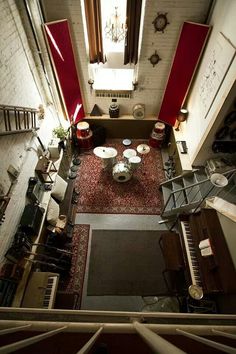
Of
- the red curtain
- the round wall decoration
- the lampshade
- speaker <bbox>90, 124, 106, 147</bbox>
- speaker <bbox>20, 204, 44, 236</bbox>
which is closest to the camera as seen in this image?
speaker <bbox>20, 204, 44, 236</bbox>

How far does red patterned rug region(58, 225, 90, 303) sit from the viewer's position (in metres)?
4.33

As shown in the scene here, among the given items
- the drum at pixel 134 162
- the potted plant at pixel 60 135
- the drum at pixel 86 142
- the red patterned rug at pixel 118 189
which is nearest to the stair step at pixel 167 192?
the red patterned rug at pixel 118 189

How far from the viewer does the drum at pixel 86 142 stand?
626cm

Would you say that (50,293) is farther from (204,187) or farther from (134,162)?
(204,187)

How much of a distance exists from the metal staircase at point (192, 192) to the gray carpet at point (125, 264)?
753 mm

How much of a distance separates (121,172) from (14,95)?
2.92 m

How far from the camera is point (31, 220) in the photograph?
150 inches

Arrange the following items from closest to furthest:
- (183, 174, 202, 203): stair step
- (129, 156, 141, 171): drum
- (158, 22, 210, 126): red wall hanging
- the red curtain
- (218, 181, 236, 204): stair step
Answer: (218, 181, 236, 204): stair step < the red curtain < (158, 22, 210, 126): red wall hanging < (183, 174, 202, 203): stair step < (129, 156, 141, 171): drum

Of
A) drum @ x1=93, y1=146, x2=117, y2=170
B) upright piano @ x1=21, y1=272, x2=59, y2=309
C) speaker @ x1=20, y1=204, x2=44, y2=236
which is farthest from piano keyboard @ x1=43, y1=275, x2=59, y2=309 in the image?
drum @ x1=93, y1=146, x2=117, y2=170

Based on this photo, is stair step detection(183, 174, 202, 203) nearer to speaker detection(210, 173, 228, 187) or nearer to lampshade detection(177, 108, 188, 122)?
speaker detection(210, 173, 228, 187)

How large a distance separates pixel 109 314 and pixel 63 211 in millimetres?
3108

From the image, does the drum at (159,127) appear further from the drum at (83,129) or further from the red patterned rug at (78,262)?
the red patterned rug at (78,262)

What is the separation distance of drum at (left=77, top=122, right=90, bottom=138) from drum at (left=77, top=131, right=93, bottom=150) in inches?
3.2

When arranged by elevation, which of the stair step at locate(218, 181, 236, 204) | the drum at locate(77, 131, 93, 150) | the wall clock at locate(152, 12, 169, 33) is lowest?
the stair step at locate(218, 181, 236, 204)
